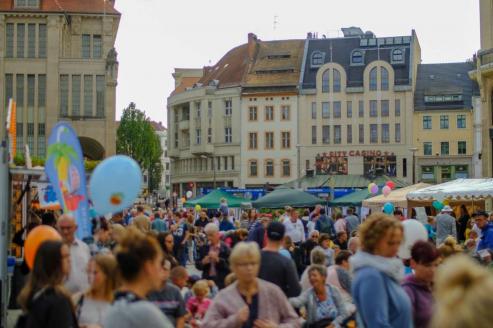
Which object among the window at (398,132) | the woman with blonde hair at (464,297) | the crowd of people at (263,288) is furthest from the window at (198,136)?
the woman with blonde hair at (464,297)

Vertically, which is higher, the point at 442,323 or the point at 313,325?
the point at 442,323

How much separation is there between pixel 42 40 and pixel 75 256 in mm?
46449

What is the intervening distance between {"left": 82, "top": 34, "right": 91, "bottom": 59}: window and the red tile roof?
151 centimetres

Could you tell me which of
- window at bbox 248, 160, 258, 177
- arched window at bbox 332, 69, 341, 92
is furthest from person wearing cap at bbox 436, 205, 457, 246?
window at bbox 248, 160, 258, 177

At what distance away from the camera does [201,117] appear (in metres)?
87.4

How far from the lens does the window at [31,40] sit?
52438 mm

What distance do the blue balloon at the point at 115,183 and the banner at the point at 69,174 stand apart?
30 cm

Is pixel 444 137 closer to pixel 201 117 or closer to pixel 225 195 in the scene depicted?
pixel 201 117

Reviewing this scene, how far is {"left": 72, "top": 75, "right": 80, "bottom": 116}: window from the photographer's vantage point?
2057 inches

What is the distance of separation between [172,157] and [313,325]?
86236mm

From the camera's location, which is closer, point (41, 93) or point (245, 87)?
point (41, 93)

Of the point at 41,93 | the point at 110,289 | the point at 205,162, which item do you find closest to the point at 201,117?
the point at 205,162

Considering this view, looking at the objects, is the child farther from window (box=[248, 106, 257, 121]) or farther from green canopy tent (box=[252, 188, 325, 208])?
window (box=[248, 106, 257, 121])

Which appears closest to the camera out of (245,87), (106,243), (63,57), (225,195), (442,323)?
(442,323)
